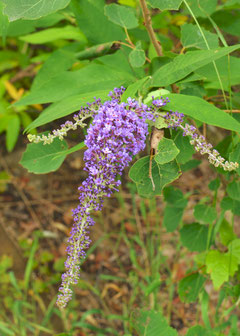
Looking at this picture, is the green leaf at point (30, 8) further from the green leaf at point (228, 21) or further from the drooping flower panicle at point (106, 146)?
the green leaf at point (228, 21)

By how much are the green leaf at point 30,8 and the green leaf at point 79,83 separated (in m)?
0.37

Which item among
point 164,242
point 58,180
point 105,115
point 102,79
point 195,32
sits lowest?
point 164,242

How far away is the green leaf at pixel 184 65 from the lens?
1.20m

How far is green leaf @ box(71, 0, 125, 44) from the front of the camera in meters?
1.69

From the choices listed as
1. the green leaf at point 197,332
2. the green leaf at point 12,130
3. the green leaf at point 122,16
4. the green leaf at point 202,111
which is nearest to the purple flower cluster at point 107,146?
the green leaf at point 202,111

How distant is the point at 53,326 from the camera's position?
9.32 feet

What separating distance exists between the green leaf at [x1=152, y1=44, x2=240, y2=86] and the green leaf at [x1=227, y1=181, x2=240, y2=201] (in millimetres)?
683

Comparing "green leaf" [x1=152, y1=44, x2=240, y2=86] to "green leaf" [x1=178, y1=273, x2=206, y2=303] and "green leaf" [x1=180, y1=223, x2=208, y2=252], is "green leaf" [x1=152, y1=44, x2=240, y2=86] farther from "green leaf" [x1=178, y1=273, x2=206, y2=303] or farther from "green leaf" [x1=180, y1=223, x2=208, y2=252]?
"green leaf" [x1=178, y1=273, x2=206, y2=303]

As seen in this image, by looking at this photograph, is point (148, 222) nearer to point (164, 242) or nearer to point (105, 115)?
point (164, 242)

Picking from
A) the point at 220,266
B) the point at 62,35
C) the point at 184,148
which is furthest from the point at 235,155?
the point at 62,35

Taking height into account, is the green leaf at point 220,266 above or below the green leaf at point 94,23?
below

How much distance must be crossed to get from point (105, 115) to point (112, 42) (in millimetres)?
672

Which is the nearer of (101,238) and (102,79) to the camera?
(102,79)

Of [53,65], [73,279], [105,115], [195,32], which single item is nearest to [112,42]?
[195,32]
